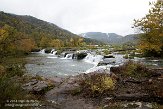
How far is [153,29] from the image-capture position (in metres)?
35.7

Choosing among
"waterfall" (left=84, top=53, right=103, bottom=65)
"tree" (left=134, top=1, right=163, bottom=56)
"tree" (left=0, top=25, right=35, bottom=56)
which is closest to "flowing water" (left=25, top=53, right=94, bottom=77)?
"waterfall" (left=84, top=53, right=103, bottom=65)

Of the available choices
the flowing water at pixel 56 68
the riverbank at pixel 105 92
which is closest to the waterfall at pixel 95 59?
the flowing water at pixel 56 68

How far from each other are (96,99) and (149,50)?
29.0 meters

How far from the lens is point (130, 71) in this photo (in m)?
16.0

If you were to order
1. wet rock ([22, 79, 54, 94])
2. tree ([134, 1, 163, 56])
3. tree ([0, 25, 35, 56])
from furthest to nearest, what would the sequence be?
tree ([134, 1, 163, 56]) → wet rock ([22, 79, 54, 94]) → tree ([0, 25, 35, 56])

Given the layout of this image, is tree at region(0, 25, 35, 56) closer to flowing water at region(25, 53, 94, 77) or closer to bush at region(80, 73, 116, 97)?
bush at region(80, 73, 116, 97)

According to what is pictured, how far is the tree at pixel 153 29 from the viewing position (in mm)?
35041

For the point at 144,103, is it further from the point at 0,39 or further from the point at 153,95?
the point at 0,39

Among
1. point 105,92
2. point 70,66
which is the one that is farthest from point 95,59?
point 105,92

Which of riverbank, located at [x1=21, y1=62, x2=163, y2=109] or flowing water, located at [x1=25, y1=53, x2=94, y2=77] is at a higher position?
riverbank, located at [x1=21, y1=62, x2=163, y2=109]

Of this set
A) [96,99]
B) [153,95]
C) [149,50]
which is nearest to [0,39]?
[96,99]

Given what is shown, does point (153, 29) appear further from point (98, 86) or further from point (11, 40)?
point (11, 40)

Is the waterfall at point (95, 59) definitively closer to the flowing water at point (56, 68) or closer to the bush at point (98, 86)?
the flowing water at point (56, 68)

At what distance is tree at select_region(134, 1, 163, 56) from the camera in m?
35.0
